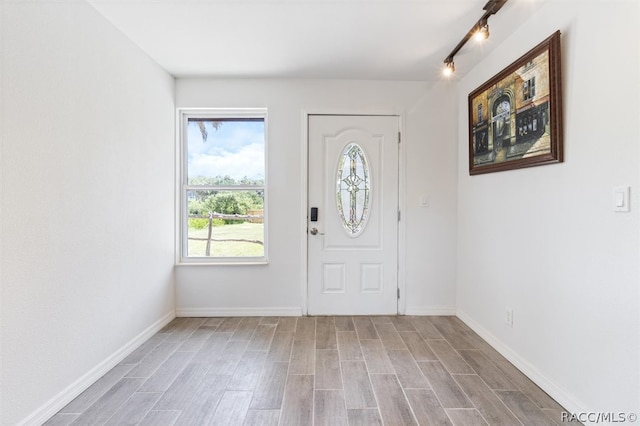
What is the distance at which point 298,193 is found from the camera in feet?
10.9

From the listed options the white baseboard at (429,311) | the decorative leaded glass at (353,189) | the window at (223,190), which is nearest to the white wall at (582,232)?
the white baseboard at (429,311)

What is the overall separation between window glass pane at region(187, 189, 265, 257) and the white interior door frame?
464 mm

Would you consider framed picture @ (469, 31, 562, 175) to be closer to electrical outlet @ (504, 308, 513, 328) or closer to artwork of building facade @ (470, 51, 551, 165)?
artwork of building facade @ (470, 51, 551, 165)

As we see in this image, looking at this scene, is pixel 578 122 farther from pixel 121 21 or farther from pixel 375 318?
pixel 121 21

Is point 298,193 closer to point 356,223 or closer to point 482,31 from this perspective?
point 356,223

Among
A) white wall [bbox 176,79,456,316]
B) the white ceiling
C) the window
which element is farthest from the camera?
the window

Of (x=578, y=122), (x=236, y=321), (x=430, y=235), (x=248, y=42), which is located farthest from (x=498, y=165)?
(x=236, y=321)

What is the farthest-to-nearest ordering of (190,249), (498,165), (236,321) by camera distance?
(190,249) → (236,321) → (498,165)

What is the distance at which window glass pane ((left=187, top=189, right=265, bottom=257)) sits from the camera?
3428 millimetres

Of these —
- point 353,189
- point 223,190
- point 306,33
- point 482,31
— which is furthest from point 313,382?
point 482,31

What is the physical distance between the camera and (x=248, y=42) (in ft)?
8.41

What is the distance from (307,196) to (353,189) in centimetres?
49

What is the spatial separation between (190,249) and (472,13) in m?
3.24

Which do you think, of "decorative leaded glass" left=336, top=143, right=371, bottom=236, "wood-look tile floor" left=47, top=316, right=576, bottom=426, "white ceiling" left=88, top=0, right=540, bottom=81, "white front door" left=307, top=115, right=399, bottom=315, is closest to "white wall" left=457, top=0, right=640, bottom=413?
"wood-look tile floor" left=47, top=316, right=576, bottom=426
